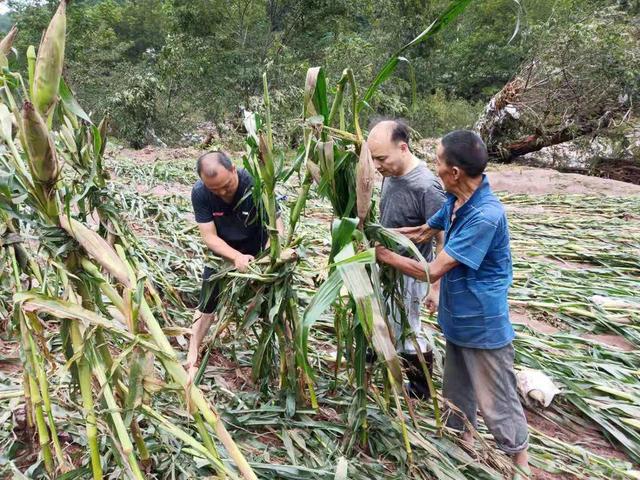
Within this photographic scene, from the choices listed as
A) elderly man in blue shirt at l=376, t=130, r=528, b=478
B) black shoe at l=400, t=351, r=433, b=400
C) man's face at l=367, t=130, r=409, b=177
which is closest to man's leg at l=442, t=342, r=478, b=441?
elderly man in blue shirt at l=376, t=130, r=528, b=478

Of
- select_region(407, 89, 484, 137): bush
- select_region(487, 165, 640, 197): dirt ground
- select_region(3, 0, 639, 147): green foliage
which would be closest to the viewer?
select_region(487, 165, 640, 197): dirt ground

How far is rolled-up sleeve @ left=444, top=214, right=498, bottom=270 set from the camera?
66.4 inches

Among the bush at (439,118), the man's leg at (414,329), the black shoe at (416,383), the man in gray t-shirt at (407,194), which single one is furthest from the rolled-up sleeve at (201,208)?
the bush at (439,118)

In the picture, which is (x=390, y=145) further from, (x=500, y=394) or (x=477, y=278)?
(x=500, y=394)

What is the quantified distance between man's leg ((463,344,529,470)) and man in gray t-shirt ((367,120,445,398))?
310mm

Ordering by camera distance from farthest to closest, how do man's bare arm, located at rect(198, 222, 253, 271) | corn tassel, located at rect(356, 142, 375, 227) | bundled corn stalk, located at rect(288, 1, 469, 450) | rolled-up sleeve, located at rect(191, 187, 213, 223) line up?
rolled-up sleeve, located at rect(191, 187, 213, 223), man's bare arm, located at rect(198, 222, 253, 271), corn tassel, located at rect(356, 142, 375, 227), bundled corn stalk, located at rect(288, 1, 469, 450)

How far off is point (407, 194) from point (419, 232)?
194mm

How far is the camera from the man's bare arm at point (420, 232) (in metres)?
2.09

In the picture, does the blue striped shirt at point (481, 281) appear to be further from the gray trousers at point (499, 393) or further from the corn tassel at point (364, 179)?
the corn tassel at point (364, 179)

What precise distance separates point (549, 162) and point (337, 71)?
19.6 ft

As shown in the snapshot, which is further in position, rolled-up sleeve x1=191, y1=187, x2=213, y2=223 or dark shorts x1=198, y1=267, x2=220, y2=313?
rolled-up sleeve x1=191, y1=187, x2=213, y2=223

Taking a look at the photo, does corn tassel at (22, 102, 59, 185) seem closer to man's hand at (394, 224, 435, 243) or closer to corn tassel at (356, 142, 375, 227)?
corn tassel at (356, 142, 375, 227)

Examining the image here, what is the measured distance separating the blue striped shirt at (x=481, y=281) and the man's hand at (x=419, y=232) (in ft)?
0.77

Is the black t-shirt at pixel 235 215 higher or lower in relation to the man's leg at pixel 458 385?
higher
